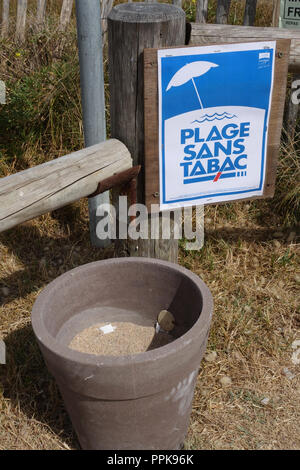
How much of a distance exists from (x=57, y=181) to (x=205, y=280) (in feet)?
4.73

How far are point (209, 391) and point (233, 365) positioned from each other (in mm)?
219

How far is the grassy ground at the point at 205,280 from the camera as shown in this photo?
246 cm

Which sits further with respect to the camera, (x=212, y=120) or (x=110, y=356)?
(x=212, y=120)

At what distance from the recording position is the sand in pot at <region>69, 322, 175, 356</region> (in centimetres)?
237

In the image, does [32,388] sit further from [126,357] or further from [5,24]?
[5,24]

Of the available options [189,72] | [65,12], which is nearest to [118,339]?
[189,72]

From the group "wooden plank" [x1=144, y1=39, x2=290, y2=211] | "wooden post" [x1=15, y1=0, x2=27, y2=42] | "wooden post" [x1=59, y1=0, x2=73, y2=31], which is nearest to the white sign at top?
"wooden plank" [x1=144, y1=39, x2=290, y2=211]

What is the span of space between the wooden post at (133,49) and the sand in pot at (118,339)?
79 cm

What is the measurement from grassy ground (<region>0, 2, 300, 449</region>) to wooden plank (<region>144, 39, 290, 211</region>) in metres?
0.78

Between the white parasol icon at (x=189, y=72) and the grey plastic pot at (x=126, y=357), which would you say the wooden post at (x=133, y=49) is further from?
the grey plastic pot at (x=126, y=357)

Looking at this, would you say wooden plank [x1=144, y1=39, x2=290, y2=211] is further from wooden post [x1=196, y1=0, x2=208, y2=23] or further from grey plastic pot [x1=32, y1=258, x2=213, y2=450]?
wooden post [x1=196, y1=0, x2=208, y2=23]

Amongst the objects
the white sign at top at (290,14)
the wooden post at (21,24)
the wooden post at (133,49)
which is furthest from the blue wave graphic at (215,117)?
the wooden post at (21,24)

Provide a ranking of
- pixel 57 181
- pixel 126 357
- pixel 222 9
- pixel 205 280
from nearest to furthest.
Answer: pixel 126 357
pixel 57 181
pixel 205 280
pixel 222 9

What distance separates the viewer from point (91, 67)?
284 cm
